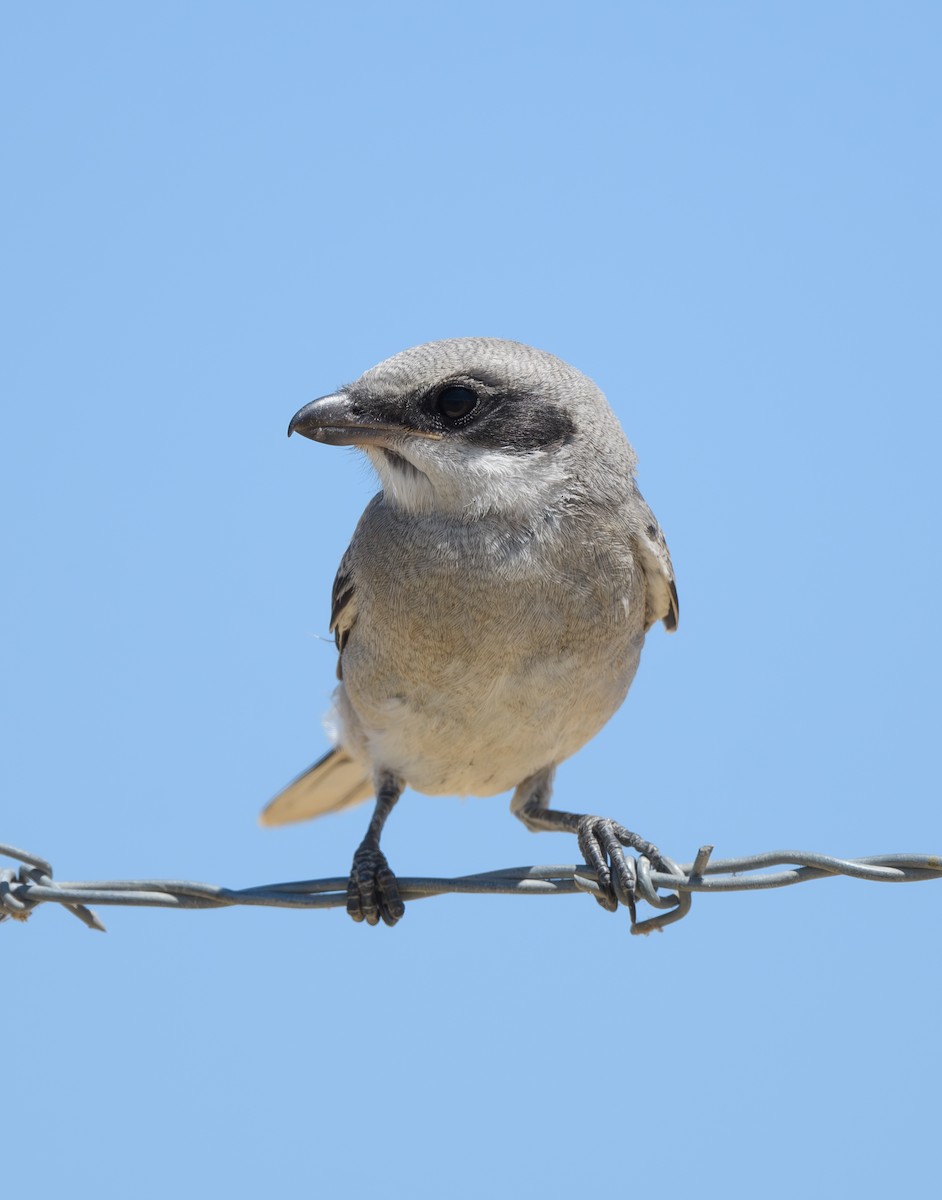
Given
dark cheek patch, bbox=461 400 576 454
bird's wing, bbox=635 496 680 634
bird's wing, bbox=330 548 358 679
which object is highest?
dark cheek patch, bbox=461 400 576 454

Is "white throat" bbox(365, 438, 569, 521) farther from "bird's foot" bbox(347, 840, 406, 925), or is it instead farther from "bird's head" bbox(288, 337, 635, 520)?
"bird's foot" bbox(347, 840, 406, 925)

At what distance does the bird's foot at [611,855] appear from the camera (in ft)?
15.0

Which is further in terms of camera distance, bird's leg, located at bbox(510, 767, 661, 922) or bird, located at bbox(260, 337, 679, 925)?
bird, located at bbox(260, 337, 679, 925)

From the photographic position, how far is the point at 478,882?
401 centimetres

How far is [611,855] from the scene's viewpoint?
502 cm

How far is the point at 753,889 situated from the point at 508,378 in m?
2.60

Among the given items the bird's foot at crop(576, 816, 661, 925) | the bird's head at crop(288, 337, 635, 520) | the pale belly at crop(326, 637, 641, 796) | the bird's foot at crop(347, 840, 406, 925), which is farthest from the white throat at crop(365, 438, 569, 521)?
the bird's foot at crop(347, 840, 406, 925)

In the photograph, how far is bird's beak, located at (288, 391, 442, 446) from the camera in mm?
5484

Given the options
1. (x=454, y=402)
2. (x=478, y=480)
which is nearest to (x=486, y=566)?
(x=478, y=480)

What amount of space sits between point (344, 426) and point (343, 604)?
0.88 meters

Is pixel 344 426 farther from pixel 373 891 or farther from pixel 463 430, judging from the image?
pixel 373 891

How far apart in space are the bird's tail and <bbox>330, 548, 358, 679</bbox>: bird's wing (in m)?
1.10

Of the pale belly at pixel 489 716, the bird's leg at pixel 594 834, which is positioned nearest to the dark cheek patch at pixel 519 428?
the pale belly at pixel 489 716

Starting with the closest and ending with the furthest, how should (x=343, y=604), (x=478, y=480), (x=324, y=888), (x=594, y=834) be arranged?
1. (x=324, y=888)
2. (x=594, y=834)
3. (x=478, y=480)
4. (x=343, y=604)
